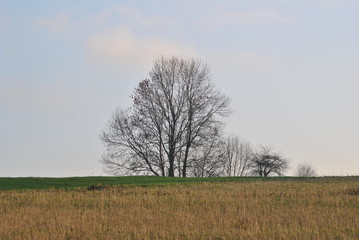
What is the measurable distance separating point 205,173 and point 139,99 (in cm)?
1066

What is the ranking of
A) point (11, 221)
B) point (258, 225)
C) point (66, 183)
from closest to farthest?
point (258, 225), point (11, 221), point (66, 183)

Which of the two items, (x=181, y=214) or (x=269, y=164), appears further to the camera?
(x=269, y=164)

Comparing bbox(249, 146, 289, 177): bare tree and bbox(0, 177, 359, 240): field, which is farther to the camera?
bbox(249, 146, 289, 177): bare tree

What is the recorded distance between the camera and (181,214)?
18.3 metres

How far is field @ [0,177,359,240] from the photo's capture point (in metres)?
14.7

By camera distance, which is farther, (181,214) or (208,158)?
(208,158)

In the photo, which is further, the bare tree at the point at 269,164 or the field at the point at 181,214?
the bare tree at the point at 269,164

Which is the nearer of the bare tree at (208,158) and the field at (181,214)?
the field at (181,214)

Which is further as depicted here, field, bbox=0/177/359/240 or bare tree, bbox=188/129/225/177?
bare tree, bbox=188/129/225/177

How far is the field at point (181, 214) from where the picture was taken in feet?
48.2

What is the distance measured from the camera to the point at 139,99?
53000mm

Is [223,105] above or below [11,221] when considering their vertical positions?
above

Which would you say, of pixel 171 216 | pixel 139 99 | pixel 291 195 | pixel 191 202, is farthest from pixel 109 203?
pixel 139 99

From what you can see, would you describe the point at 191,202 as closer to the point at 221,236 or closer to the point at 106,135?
the point at 221,236
